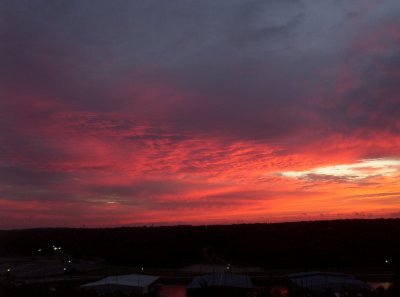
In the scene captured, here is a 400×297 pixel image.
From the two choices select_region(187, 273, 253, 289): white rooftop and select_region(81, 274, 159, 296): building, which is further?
select_region(81, 274, 159, 296): building

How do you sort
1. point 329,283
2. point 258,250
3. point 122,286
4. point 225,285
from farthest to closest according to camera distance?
point 258,250
point 122,286
point 329,283
point 225,285

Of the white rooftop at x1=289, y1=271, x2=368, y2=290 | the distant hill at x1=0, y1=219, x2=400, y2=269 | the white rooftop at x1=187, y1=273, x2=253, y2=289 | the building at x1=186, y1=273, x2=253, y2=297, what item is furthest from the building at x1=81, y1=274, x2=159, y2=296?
the distant hill at x1=0, y1=219, x2=400, y2=269

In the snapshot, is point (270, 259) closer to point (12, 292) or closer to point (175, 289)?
point (175, 289)

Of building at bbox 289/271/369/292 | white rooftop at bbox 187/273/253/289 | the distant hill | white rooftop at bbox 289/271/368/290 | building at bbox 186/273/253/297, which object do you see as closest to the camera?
building at bbox 186/273/253/297

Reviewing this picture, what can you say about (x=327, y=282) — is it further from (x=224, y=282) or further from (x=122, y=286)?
(x=122, y=286)

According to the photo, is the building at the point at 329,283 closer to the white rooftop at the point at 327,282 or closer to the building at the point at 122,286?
the white rooftop at the point at 327,282

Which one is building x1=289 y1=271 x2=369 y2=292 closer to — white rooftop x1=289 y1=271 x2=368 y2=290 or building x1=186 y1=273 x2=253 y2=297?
white rooftop x1=289 y1=271 x2=368 y2=290

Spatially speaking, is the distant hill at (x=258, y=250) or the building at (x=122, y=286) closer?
the building at (x=122, y=286)

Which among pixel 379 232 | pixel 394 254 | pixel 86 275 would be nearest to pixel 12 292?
pixel 86 275

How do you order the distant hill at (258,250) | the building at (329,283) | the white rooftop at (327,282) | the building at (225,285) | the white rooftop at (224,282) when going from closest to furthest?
1. the building at (225,285)
2. the white rooftop at (224,282)
3. the building at (329,283)
4. the white rooftop at (327,282)
5. the distant hill at (258,250)

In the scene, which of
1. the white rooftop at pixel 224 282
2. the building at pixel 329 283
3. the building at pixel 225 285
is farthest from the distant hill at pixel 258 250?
Result: the building at pixel 225 285

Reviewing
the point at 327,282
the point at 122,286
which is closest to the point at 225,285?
the point at 327,282

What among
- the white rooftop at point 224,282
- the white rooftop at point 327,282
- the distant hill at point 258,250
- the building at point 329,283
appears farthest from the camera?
the distant hill at point 258,250

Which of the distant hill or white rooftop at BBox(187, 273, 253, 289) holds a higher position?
the distant hill
